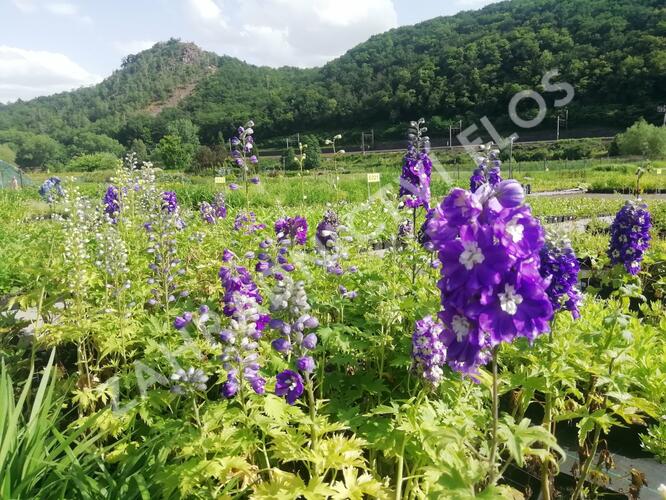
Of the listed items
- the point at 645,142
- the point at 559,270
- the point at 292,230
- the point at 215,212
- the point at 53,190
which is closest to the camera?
the point at 559,270

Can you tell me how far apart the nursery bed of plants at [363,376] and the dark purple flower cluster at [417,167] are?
0.07ft

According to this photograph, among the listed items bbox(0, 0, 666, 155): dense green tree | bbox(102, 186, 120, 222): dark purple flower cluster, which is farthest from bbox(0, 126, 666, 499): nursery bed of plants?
bbox(0, 0, 666, 155): dense green tree

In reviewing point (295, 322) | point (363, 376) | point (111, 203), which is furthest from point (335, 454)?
point (111, 203)

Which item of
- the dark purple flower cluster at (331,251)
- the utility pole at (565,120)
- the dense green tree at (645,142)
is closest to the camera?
the dark purple flower cluster at (331,251)

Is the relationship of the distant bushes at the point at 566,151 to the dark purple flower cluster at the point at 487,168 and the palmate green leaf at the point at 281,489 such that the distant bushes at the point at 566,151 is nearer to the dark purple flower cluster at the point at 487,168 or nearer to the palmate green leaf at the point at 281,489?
the dark purple flower cluster at the point at 487,168

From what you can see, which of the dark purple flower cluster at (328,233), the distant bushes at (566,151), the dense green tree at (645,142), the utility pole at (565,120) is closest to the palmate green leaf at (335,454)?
the dark purple flower cluster at (328,233)

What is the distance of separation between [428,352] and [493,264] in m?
1.14

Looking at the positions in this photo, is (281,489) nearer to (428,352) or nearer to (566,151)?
(428,352)

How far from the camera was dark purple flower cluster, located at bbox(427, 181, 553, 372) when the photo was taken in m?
1.36

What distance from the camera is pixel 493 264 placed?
1.36 metres

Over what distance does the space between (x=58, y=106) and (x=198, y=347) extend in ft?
605

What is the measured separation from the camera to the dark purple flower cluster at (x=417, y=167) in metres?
4.00

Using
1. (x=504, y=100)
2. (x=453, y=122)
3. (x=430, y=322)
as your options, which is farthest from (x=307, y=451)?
(x=453, y=122)

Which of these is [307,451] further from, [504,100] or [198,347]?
[504,100]
